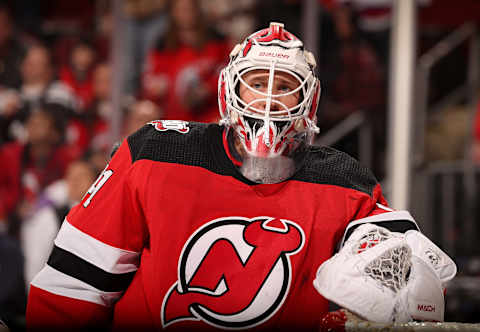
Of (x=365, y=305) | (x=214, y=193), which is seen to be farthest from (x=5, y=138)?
(x=365, y=305)

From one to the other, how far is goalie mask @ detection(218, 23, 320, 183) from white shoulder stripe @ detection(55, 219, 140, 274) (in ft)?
1.14

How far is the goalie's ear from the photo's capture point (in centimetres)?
137

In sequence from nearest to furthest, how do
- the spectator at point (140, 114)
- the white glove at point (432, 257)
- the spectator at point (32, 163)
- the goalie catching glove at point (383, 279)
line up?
1. the goalie catching glove at point (383, 279)
2. the white glove at point (432, 257)
3. the spectator at point (140, 114)
4. the spectator at point (32, 163)

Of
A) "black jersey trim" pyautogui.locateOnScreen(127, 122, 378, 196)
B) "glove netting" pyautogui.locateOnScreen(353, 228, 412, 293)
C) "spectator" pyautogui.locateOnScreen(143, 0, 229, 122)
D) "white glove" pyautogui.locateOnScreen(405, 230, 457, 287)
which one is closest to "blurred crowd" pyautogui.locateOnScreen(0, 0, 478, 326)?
"spectator" pyautogui.locateOnScreen(143, 0, 229, 122)

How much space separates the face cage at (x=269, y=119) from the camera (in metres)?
1.37

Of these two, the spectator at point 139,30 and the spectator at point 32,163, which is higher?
the spectator at point 139,30

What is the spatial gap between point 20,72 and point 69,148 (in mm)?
561

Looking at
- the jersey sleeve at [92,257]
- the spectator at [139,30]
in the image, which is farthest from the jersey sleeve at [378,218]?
the spectator at [139,30]

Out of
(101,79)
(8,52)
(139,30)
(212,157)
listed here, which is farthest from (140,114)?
(212,157)

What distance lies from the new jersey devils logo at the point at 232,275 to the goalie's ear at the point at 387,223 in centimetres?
11

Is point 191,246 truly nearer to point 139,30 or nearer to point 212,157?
point 212,157

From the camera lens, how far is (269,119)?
1364mm

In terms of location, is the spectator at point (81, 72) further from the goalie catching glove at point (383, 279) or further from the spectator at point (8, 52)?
the goalie catching glove at point (383, 279)

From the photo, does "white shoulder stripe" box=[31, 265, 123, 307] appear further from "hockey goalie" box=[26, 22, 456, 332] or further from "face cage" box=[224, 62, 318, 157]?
"face cage" box=[224, 62, 318, 157]
